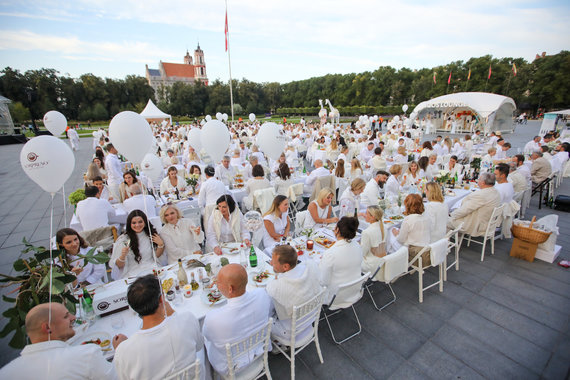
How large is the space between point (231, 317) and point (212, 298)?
24.5 inches

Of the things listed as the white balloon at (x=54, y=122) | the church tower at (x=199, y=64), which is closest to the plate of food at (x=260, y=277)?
the white balloon at (x=54, y=122)

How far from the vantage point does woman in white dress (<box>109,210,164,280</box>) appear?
3191 millimetres

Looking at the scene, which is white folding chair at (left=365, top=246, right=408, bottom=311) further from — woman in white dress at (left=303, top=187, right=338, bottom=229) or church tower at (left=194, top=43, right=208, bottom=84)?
church tower at (left=194, top=43, right=208, bottom=84)

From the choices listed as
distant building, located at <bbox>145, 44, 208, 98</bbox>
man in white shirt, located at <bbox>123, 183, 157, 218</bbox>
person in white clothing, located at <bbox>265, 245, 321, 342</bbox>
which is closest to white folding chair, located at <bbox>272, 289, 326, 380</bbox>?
person in white clothing, located at <bbox>265, 245, 321, 342</bbox>

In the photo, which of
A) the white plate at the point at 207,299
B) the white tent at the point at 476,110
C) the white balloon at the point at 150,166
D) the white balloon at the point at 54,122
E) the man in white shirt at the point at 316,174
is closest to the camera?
the white plate at the point at 207,299

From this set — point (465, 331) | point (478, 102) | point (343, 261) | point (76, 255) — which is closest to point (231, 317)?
point (343, 261)

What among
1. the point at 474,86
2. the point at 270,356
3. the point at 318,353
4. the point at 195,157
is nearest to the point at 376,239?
the point at 318,353

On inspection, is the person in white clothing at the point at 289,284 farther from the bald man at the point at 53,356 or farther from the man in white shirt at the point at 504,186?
the man in white shirt at the point at 504,186

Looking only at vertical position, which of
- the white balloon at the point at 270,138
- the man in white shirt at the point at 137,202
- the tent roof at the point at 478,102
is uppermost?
the tent roof at the point at 478,102

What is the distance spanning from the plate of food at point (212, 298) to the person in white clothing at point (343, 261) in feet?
3.75

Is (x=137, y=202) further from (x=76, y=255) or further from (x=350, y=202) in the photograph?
(x=350, y=202)

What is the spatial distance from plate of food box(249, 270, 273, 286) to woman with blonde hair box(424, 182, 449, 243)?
2.72 m

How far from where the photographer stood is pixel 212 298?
8.45 feet

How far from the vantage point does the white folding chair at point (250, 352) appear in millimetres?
2009
